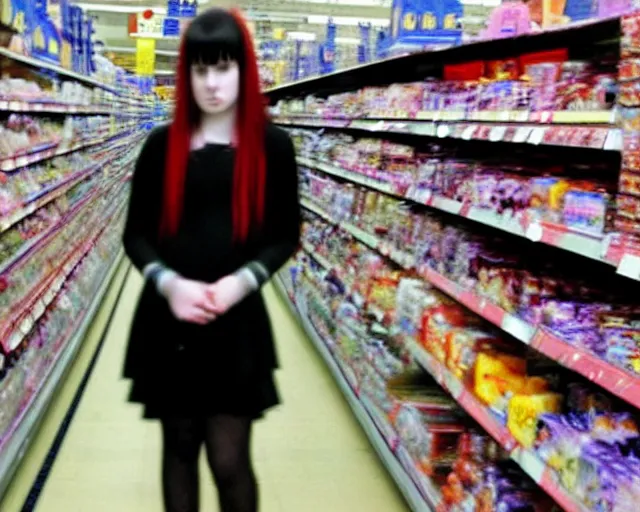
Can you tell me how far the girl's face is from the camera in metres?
1.78

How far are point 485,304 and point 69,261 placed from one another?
3720 millimetres

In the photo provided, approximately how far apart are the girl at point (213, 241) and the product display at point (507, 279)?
0.71 meters

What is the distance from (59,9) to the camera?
19.3ft

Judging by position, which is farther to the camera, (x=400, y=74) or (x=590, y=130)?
(x=400, y=74)

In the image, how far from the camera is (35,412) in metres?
3.59

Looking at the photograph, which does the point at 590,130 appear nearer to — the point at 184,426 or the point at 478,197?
the point at 478,197

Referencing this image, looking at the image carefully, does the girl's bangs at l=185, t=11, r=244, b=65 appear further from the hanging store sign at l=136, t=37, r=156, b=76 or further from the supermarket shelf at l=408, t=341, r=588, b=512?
the hanging store sign at l=136, t=37, r=156, b=76

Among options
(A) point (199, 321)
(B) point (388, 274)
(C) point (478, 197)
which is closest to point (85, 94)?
(B) point (388, 274)

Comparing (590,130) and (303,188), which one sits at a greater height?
(590,130)

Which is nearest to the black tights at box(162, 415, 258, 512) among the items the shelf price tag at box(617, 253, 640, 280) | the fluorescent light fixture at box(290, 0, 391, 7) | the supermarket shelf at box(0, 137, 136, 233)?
the shelf price tag at box(617, 253, 640, 280)

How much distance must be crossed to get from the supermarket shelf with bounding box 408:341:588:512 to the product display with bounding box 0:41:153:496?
165 cm

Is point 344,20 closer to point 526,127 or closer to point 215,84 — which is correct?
point 526,127

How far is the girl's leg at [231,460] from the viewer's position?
1.89m

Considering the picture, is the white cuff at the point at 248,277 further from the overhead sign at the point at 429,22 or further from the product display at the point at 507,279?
the overhead sign at the point at 429,22
